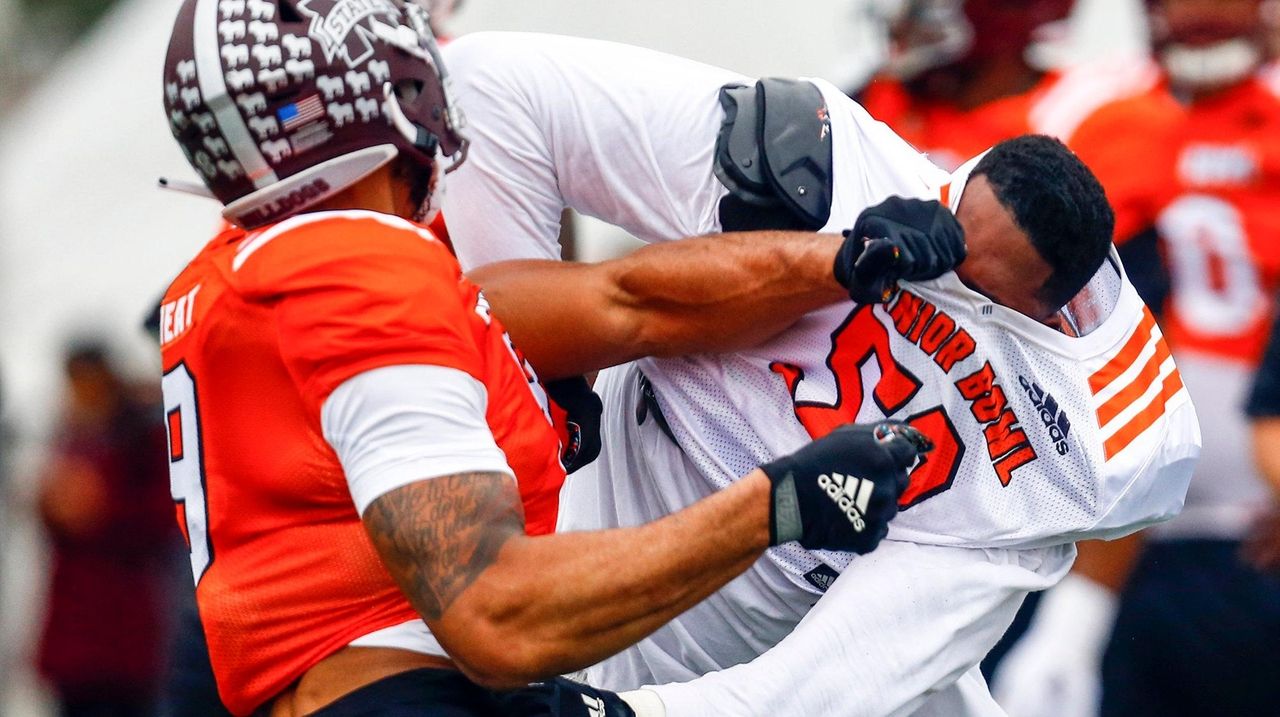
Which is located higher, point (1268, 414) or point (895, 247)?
point (895, 247)

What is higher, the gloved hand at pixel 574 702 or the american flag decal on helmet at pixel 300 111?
the american flag decal on helmet at pixel 300 111

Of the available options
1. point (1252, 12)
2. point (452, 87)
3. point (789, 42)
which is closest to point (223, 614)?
point (452, 87)

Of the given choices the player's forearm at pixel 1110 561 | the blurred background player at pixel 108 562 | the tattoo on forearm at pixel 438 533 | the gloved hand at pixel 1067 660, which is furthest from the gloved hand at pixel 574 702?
the blurred background player at pixel 108 562

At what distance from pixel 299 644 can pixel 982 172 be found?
1349 millimetres

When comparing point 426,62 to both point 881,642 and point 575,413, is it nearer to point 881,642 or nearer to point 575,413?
point 575,413

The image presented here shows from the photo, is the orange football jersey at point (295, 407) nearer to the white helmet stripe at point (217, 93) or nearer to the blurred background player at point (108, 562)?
the white helmet stripe at point (217, 93)

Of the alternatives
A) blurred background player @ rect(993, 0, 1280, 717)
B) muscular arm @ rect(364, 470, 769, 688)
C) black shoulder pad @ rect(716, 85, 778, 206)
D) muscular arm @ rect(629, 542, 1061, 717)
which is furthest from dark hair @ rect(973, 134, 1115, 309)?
blurred background player @ rect(993, 0, 1280, 717)

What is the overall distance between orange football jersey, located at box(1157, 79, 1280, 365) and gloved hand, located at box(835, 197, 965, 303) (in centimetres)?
205

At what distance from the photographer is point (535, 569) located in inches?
94.7

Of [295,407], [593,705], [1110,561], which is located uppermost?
[295,407]

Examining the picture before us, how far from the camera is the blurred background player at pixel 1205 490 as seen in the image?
4.62 meters

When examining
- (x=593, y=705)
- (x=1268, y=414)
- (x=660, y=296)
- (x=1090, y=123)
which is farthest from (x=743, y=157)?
(x=1090, y=123)

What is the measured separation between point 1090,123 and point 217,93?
313cm

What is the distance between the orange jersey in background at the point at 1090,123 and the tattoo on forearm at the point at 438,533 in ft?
9.20
